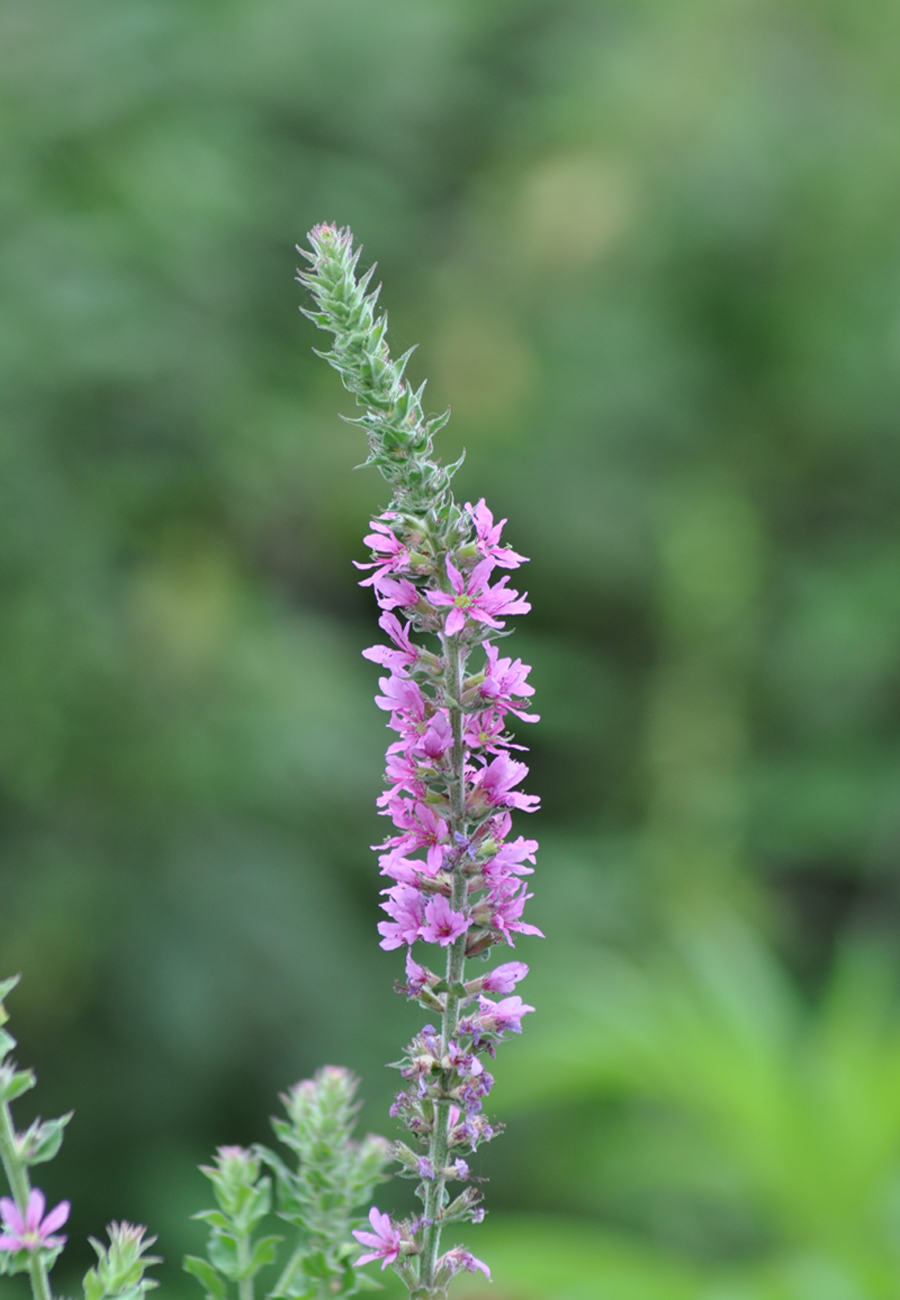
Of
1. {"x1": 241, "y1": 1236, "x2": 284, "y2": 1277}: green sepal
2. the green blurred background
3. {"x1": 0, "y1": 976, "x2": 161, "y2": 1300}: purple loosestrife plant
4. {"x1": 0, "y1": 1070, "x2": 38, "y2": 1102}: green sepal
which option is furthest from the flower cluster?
the green blurred background

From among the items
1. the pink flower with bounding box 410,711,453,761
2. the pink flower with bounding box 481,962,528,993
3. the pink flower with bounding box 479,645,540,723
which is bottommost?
the pink flower with bounding box 481,962,528,993

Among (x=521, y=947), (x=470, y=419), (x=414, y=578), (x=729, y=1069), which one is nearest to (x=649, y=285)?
(x=470, y=419)

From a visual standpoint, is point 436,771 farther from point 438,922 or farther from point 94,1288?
point 94,1288

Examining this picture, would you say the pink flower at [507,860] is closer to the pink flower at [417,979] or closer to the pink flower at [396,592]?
the pink flower at [417,979]

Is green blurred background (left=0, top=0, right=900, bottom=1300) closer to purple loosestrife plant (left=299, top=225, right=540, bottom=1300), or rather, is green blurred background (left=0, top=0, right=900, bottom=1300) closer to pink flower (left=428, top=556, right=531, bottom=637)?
purple loosestrife plant (left=299, top=225, right=540, bottom=1300)

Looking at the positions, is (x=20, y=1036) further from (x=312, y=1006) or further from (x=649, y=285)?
(x=649, y=285)

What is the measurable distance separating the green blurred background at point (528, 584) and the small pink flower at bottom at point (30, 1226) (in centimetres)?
169

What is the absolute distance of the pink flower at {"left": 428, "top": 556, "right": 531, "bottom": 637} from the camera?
1287 millimetres

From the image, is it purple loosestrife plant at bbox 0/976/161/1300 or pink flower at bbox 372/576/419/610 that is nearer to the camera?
purple loosestrife plant at bbox 0/976/161/1300

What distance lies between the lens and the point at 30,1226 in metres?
1.14

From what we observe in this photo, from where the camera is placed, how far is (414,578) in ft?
4.53

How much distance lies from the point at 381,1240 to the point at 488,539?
0.71m

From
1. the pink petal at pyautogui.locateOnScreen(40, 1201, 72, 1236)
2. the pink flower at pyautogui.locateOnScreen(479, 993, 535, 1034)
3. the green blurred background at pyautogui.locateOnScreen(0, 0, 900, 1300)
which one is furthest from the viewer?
the green blurred background at pyautogui.locateOnScreen(0, 0, 900, 1300)

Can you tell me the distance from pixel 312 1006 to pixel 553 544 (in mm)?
3593
